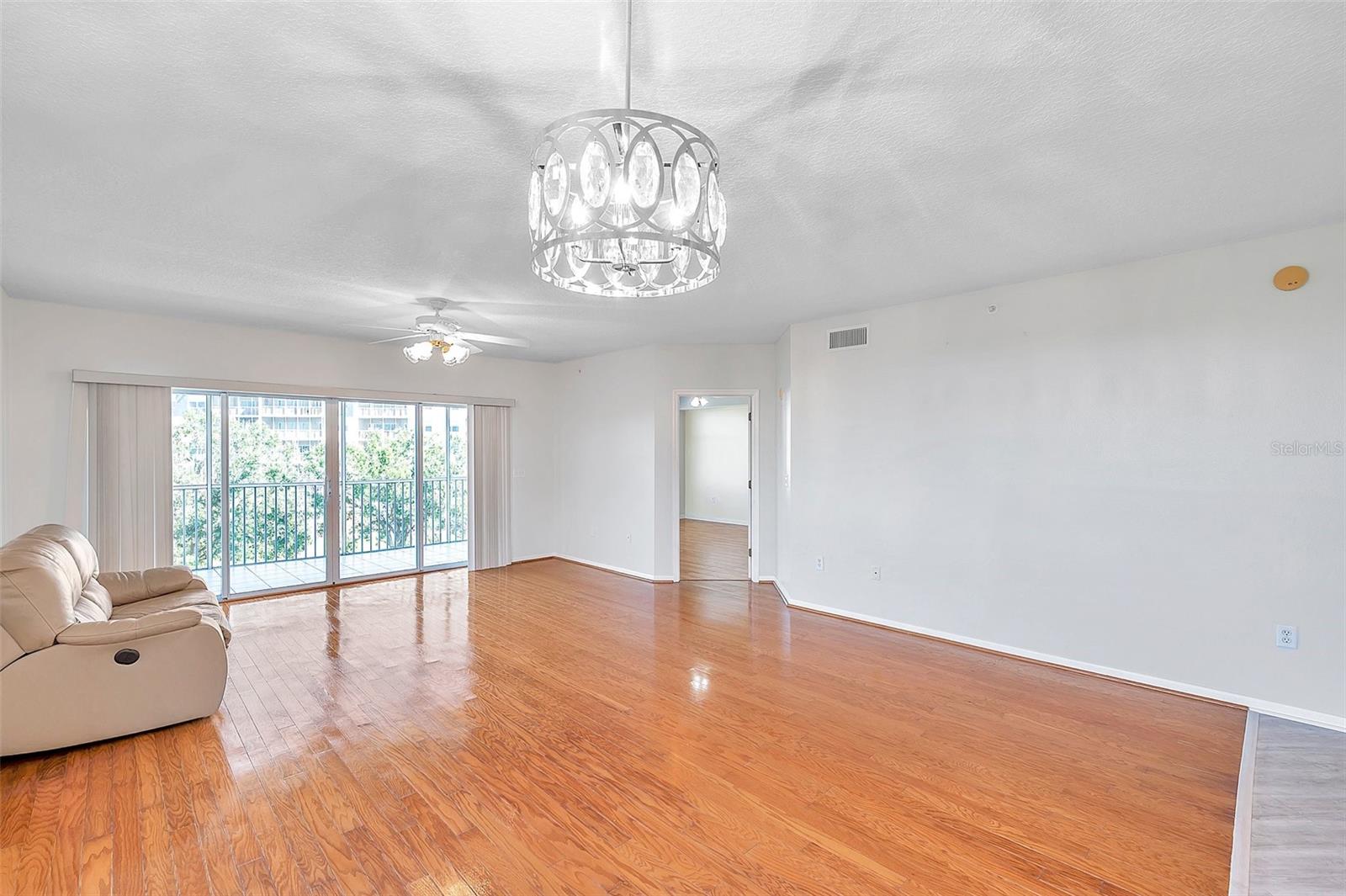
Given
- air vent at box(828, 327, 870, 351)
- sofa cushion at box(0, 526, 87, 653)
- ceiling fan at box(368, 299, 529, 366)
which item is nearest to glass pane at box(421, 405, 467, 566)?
ceiling fan at box(368, 299, 529, 366)

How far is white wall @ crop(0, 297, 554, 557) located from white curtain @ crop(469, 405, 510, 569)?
31 cm

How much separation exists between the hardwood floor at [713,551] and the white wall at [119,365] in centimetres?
318

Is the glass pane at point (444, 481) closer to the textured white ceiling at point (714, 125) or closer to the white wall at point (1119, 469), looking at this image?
the textured white ceiling at point (714, 125)

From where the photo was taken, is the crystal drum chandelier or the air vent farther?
the air vent

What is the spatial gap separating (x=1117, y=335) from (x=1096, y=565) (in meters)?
1.46

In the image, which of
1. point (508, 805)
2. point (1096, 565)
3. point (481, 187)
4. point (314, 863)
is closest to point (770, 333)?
point (1096, 565)

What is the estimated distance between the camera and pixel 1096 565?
3697 mm

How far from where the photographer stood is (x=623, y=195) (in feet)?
4.24

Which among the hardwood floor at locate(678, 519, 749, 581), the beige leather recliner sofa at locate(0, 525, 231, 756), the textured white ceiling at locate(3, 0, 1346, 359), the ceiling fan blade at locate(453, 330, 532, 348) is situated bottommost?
the hardwood floor at locate(678, 519, 749, 581)

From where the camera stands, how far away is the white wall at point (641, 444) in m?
6.20

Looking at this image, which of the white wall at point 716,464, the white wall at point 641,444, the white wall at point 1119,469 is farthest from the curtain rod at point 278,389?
the white wall at point 716,464

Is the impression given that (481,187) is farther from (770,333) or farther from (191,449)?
(191,449)

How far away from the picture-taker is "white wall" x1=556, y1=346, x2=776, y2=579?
20.4 feet

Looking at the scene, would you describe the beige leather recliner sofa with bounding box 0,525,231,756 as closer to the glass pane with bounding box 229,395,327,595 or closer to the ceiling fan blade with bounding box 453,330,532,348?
the glass pane with bounding box 229,395,327,595
